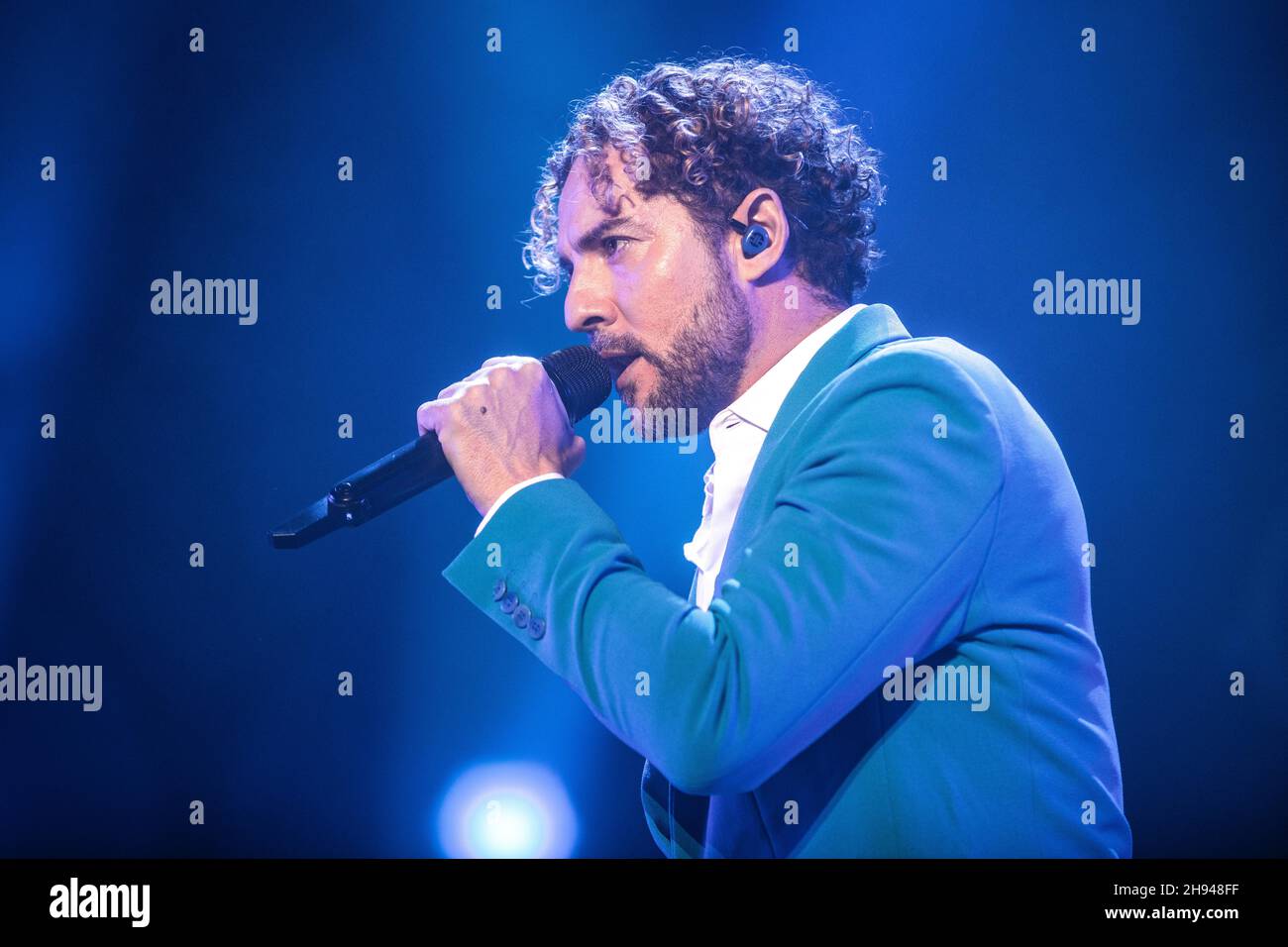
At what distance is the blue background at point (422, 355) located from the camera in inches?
70.4

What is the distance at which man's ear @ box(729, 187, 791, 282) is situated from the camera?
159 centimetres

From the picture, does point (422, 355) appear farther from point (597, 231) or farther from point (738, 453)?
point (738, 453)

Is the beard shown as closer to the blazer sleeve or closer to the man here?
the man

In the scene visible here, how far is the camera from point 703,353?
5.08ft

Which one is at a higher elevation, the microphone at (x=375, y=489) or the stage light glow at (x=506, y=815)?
the microphone at (x=375, y=489)

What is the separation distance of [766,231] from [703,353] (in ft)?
0.81

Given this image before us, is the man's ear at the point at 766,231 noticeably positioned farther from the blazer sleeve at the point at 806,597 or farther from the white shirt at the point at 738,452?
the blazer sleeve at the point at 806,597

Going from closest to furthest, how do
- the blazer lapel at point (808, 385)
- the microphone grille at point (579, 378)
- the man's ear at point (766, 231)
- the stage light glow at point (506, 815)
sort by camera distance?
the blazer lapel at point (808, 385), the microphone grille at point (579, 378), the man's ear at point (766, 231), the stage light glow at point (506, 815)

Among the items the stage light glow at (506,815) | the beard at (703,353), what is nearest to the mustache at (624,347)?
the beard at (703,353)

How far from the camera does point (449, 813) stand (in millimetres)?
1761

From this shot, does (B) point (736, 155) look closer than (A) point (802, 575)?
No

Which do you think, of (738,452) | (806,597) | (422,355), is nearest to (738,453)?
(738,452)

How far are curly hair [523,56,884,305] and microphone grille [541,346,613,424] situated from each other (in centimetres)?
30
